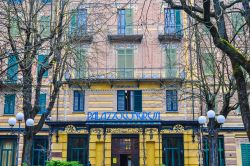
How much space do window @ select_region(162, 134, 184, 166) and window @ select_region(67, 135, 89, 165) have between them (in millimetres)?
5676

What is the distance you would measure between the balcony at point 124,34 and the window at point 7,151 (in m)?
10.6

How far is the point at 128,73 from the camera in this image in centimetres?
2786

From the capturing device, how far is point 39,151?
27.4 metres

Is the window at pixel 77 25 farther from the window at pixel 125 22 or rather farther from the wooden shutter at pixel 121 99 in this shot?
the wooden shutter at pixel 121 99

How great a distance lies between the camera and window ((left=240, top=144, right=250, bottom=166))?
88.6 feet

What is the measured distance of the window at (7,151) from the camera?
27.6m

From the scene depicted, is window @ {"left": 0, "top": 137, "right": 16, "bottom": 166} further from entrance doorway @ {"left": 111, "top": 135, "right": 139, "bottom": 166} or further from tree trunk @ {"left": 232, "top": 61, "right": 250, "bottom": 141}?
tree trunk @ {"left": 232, "top": 61, "right": 250, "bottom": 141}

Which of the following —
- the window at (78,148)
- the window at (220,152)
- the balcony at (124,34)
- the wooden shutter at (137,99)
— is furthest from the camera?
the balcony at (124,34)

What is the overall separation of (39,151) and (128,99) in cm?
754

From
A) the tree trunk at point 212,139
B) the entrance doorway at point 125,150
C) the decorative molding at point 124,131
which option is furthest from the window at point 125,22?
the tree trunk at point 212,139

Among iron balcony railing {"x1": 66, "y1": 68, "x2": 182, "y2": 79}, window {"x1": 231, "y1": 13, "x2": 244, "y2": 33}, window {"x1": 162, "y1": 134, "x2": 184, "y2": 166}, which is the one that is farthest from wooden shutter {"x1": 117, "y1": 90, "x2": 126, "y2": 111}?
window {"x1": 231, "y1": 13, "x2": 244, "y2": 33}

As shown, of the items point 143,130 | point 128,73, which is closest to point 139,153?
point 143,130

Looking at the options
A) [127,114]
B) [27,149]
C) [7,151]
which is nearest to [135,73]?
[127,114]

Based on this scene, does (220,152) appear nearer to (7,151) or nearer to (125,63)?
(125,63)
